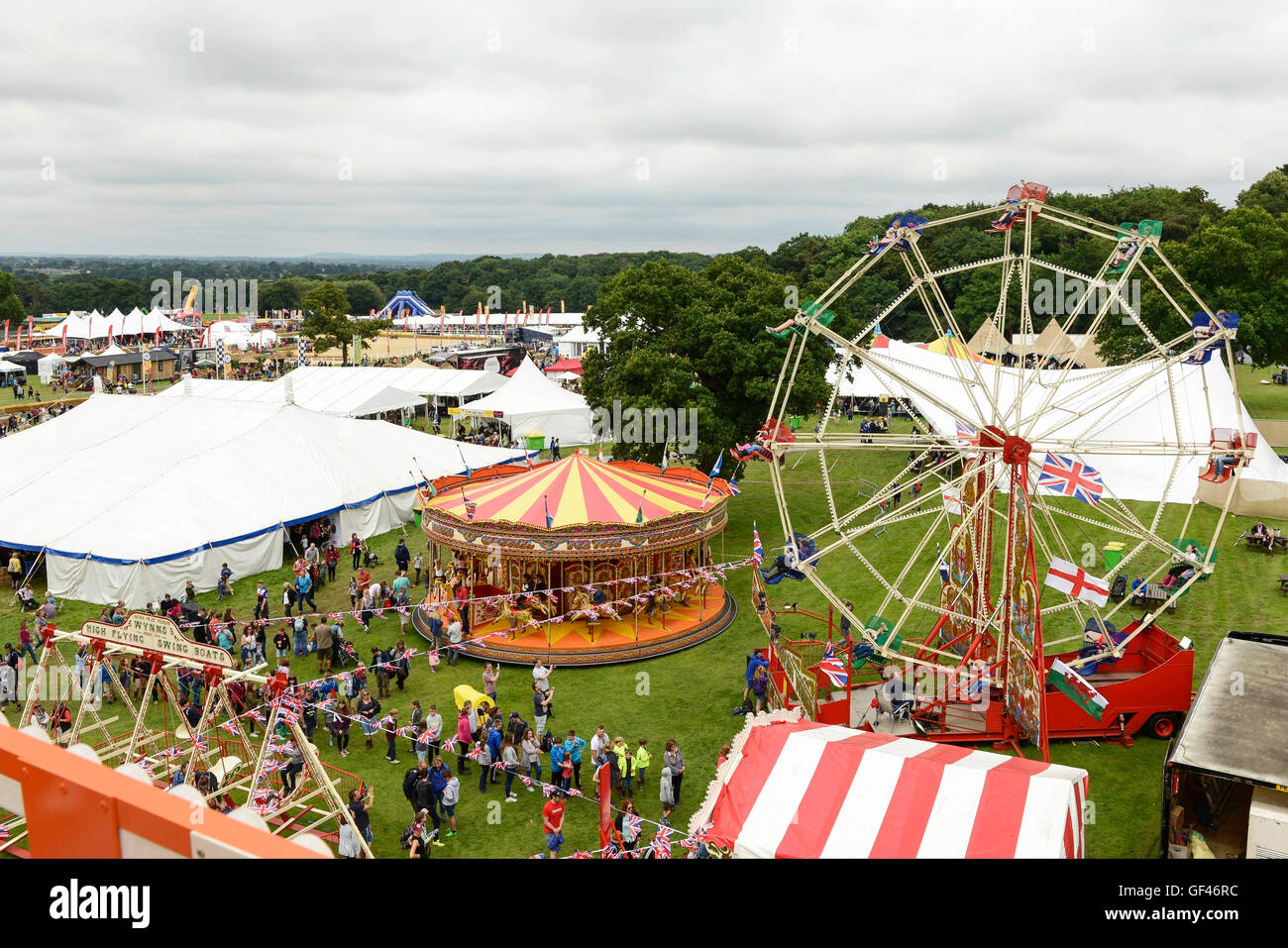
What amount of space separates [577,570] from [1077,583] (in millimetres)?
10384

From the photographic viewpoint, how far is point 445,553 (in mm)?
23141

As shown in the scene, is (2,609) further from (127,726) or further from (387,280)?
(387,280)

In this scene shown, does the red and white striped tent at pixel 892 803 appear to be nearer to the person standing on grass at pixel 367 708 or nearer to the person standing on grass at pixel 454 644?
the person standing on grass at pixel 367 708

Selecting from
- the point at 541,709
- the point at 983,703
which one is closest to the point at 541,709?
the point at 541,709

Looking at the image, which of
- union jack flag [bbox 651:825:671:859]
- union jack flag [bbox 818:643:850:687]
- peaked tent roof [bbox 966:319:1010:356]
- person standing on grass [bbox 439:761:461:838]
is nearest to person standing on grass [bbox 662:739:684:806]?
union jack flag [bbox 651:825:671:859]

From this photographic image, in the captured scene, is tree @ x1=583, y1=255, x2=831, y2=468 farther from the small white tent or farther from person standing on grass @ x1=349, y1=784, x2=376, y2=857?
the small white tent

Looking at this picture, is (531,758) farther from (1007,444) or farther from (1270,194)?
(1270,194)

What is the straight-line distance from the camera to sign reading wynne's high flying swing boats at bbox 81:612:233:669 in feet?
38.9

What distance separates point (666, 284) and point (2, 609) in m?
18.8

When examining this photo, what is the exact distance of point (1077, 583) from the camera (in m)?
14.0

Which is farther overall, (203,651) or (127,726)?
(127,726)
